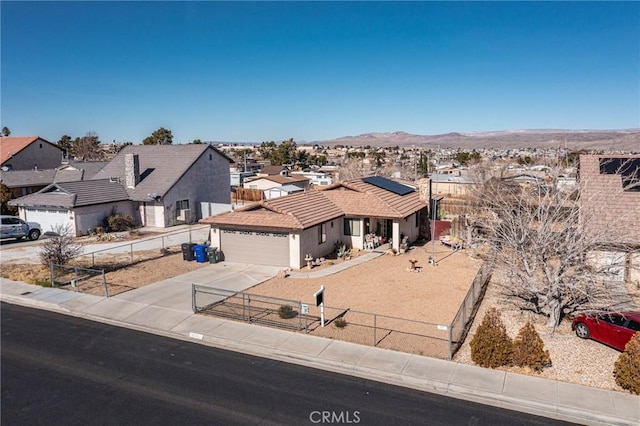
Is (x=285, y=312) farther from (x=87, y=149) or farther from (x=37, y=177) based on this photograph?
(x=87, y=149)

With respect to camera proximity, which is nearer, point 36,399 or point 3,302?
point 36,399

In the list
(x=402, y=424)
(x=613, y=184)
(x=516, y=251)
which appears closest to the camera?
(x=402, y=424)

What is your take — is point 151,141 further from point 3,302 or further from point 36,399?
point 36,399

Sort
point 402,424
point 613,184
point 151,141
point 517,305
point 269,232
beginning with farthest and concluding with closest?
point 151,141 < point 269,232 < point 613,184 < point 517,305 < point 402,424

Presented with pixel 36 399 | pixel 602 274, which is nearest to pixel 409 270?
pixel 602 274

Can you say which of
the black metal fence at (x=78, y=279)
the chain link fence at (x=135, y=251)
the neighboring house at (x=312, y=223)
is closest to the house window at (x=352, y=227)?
the neighboring house at (x=312, y=223)

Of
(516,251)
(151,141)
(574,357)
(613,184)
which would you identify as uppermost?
(151,141)

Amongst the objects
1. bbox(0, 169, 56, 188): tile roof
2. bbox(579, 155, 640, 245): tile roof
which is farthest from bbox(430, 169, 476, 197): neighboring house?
bbox(0, 169, 56, 188): tile roof
